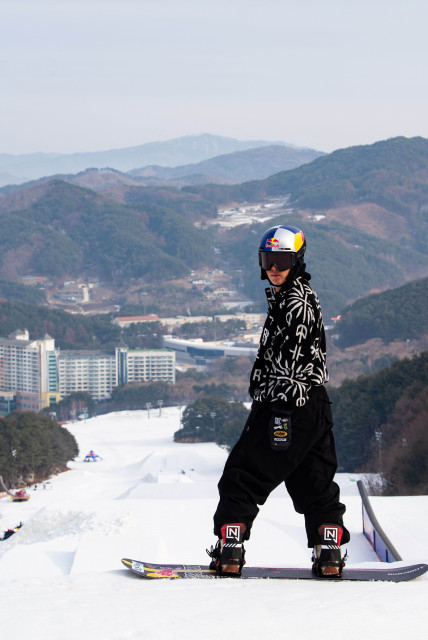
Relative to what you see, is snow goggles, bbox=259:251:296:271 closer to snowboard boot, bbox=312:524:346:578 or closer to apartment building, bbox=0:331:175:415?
snowboard boot, bbox=312:524:346:578

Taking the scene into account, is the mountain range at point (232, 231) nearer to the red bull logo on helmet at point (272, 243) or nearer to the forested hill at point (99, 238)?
the forested hill at point (99, 238)

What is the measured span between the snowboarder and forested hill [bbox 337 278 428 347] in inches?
2483

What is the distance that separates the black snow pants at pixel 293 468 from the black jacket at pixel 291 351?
5cm

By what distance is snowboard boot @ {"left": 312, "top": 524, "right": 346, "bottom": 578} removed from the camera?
2996 millimetres

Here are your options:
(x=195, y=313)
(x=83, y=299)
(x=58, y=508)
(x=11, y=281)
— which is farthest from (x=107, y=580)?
(x=11, y=281)

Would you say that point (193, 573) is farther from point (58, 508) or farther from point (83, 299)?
point (83, 299)

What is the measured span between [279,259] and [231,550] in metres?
0.93

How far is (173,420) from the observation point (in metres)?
48.0

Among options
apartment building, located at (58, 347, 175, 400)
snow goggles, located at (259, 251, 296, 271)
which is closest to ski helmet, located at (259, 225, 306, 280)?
snow goggles, located at (259, 251, 296, 271)

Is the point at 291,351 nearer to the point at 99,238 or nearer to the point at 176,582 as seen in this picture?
the point at 176,582

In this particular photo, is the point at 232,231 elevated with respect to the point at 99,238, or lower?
elevated

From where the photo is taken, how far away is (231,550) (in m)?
2.98

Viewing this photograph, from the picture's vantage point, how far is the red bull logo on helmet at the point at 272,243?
3025 mm

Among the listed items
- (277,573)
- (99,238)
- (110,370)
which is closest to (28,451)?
(277,573)
